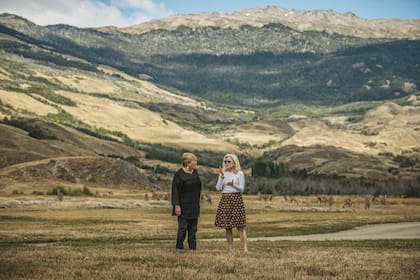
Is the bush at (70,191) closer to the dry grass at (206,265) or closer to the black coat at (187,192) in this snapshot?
the black coat at (187,192)

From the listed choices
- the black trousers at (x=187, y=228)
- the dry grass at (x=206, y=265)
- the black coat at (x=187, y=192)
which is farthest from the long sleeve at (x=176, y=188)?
the dry grass at (x=206, y=265)

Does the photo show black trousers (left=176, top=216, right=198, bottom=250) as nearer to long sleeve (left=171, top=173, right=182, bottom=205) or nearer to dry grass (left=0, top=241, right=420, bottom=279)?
long sleeve (left=171, top=173, right=182, bottom=205)

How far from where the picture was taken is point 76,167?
11244 centimetres

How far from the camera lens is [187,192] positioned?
21.8m

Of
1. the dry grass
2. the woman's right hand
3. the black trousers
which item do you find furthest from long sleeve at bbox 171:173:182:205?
the dry grass

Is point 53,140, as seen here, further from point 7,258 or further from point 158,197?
point 7,258

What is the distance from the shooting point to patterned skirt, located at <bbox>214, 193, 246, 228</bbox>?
2125 cm

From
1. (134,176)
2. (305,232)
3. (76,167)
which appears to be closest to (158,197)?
(76,167)

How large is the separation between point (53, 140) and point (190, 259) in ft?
521

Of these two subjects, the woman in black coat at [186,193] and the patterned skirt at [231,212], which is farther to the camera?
the woman in black coat at [186,193]

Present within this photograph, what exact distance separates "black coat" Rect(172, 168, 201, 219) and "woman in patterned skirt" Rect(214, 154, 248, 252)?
0.82 m

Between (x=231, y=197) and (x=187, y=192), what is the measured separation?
4.57 ft

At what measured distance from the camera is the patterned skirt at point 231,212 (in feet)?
69.7

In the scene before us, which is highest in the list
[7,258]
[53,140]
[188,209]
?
[53,140]
